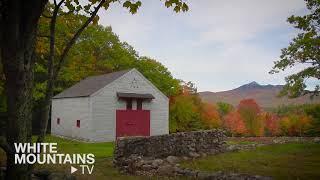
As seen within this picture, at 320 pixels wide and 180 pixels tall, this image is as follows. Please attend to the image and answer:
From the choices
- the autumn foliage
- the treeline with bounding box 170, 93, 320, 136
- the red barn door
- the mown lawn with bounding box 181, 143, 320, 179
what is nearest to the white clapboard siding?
the red barn door

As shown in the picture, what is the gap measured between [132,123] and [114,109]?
2.39 meters

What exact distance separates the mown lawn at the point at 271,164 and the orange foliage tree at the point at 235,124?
46.6 metres

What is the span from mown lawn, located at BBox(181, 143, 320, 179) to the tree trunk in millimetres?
11617

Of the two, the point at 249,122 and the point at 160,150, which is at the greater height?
the point at 249,122

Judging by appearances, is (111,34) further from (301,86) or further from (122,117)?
(301,86)

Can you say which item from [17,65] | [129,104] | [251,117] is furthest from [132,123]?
[251,117]

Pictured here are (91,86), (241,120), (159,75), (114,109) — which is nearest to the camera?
(114,109)

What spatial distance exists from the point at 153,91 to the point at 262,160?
19.6 metres

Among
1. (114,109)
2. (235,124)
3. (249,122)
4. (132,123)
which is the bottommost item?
(235,124)

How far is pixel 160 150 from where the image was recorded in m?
20.0

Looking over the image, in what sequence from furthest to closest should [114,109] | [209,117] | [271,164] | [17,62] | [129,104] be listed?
[209,117] < [129,104] < [114,109] < [271,164] < [17,62]

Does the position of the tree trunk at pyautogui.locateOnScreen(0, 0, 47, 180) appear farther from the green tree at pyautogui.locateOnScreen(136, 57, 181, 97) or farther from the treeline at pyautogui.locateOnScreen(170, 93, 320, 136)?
the green tree at pyautogui.locateOnScreen(136, 57, 181, 97)

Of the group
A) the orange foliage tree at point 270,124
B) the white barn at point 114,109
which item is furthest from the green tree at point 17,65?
the orange foliage tree at point 270,124

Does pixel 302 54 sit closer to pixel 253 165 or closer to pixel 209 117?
pixel 253 165
